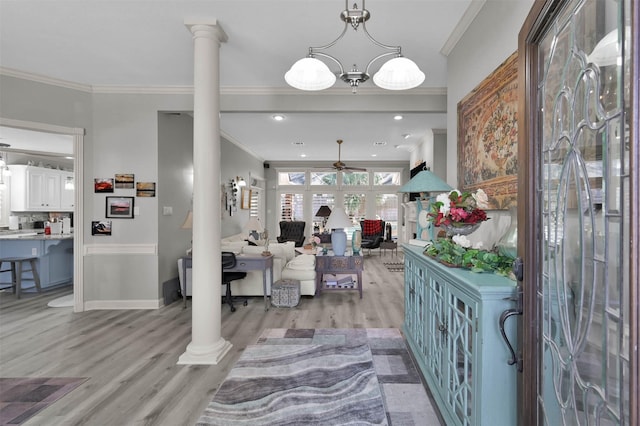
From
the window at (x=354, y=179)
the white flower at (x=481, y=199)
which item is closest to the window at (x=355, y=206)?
the window at (x=354, y=179)

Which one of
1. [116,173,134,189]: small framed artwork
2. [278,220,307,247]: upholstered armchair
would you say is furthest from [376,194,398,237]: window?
[116,173,134,189]: small framed artwork

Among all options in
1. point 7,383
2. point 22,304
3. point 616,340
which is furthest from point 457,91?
point 22,304

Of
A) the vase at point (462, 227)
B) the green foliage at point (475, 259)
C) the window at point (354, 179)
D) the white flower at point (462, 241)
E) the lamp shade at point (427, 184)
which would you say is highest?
the window at point (354, 179)

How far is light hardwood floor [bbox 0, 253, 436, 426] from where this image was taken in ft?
6.51

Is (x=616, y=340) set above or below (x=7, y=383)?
above

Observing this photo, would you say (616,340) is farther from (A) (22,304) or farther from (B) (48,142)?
(B) (48,142)

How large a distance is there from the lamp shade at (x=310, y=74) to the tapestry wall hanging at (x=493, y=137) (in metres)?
1.06

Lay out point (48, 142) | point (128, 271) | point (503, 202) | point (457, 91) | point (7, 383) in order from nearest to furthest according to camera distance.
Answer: point (503, 202)
point (7, 383)
point (457, 91)
point (128, 271)
point (48, 142)

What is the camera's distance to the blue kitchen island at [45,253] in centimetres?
472

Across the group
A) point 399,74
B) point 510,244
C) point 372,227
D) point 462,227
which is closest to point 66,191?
point 372,227

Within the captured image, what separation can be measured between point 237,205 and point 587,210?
6.75 meters

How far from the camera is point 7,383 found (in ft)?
7.43

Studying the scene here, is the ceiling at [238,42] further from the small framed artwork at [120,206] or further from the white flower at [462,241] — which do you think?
the white flower at [462,241]

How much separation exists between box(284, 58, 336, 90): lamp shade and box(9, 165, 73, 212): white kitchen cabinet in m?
7.97
